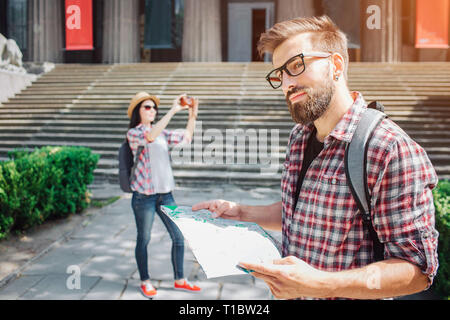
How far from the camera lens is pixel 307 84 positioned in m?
1.34

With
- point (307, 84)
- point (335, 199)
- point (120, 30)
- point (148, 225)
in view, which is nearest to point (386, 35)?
point (120, 30)

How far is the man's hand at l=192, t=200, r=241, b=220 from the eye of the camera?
1.68m

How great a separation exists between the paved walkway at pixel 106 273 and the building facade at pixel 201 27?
13187 millimetres

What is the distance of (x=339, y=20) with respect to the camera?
1541 centimetres

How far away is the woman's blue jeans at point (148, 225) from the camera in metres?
3.45

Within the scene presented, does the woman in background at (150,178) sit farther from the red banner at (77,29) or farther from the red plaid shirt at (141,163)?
the red banner at (77,29)

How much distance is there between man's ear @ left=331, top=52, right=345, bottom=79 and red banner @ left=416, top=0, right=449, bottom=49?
16355 mm

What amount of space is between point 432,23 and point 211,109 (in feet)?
35.0

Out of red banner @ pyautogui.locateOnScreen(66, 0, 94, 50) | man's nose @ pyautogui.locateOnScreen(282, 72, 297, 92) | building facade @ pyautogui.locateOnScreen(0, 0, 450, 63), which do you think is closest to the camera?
man's nose @ pyautogui.locateOnScreen(282, 72, 297, 92)

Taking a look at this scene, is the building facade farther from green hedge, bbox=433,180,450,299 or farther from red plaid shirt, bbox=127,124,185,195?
red plaid shirt, bbox=127,124,185,195

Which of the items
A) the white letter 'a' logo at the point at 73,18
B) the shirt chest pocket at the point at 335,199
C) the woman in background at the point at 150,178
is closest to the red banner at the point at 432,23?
the white letter 'a' logo at the point at 73,18

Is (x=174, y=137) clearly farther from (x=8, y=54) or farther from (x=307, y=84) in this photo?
(x=8, y=54)

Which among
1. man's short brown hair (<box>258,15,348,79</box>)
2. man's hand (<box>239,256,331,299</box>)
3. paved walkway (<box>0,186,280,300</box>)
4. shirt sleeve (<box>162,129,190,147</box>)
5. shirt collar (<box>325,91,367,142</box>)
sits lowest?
paved walkway (<box>0,186,280,300</box>)

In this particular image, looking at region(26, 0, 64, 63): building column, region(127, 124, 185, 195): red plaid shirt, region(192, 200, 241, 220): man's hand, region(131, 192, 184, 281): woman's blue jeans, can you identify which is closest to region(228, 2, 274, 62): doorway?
region(26, 0, 64, 63): building column
